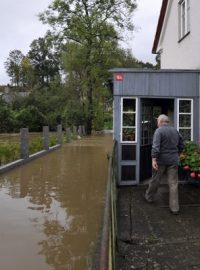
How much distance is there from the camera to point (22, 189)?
922 centimetres

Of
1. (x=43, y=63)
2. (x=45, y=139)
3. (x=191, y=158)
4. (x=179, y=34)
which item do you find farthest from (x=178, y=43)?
(x=43, y=63)

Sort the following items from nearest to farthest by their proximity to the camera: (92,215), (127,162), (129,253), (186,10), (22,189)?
1. (129,253)
2. (92,215)
3. (22,189)
4. (127,162)
5. (186,10)

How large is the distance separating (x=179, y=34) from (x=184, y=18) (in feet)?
1.93

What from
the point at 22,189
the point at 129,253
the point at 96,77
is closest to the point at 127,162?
the point at 22,189

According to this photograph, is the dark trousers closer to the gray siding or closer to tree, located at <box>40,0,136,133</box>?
the gray siding

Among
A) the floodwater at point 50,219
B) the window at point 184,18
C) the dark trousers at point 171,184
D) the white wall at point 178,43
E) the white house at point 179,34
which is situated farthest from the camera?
the window at point 184,18

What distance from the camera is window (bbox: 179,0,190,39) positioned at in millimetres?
13279

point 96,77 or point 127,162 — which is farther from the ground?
point 96,77

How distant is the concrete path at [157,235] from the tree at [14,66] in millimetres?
82164

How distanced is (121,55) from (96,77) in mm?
3874

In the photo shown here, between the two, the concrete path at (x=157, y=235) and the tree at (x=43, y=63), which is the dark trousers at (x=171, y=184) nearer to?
the concrete path at (x=157, y=235)

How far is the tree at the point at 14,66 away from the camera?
89781 mm

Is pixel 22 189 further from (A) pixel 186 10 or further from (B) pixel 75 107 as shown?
(B) pixel 75 107

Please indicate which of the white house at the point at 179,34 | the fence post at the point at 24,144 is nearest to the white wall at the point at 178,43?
the white house at the point at 179,34
